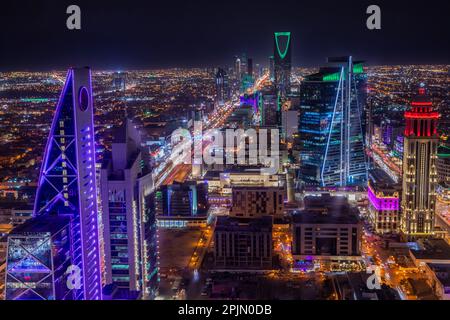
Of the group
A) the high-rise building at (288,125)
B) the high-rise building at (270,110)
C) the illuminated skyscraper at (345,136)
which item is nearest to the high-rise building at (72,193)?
the illuminated skyscraper at (345,136)

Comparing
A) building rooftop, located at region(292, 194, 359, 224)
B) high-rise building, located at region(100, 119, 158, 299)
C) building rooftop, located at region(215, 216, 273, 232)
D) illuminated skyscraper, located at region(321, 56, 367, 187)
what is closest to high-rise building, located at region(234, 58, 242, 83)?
illuminated skyscraper, located at region(321, 56, 367, 187)

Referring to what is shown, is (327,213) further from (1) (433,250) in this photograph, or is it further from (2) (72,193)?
(2) (72,193)

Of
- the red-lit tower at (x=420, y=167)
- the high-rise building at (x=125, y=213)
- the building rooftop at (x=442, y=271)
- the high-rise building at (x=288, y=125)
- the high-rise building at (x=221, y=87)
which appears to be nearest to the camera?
the high-rise building at (x=125, y=213)

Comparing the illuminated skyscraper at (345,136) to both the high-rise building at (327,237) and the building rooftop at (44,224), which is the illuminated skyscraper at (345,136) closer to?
the high-rise building at (327,237)

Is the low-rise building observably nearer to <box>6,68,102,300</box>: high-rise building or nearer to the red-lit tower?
the red-lit tower
